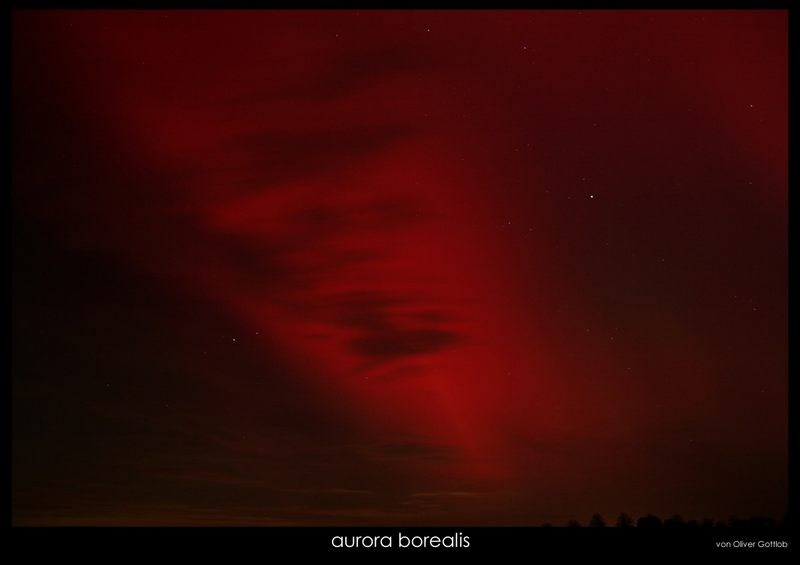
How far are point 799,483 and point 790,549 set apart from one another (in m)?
0.52

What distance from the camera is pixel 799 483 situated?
5422mm

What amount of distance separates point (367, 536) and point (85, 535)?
67.9 inches

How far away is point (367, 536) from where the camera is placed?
5117mm

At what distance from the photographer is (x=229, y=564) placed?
500cm

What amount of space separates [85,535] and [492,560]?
249 centimetres

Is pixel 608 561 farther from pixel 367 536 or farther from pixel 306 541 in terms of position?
pixel 306 541
